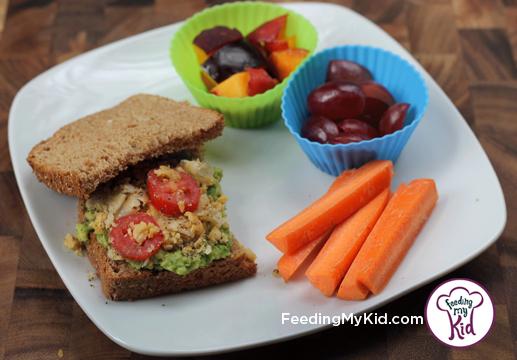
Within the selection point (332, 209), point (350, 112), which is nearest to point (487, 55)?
point (350, 112)

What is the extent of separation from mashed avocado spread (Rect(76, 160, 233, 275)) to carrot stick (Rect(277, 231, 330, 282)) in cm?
21

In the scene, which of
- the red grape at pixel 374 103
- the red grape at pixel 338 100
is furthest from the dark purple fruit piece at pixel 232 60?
the red grape at pixel 374 103

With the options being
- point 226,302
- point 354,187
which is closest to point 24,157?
point 226,302

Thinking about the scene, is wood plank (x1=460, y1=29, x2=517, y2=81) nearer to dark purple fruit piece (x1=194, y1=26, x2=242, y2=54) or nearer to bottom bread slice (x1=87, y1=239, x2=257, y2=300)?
dark purple fruit piece (x1=194, y1=26, x2=242, y2=54)

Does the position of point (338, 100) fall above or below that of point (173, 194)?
above

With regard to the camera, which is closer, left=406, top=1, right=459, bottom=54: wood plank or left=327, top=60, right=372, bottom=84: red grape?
left=327, top=60, right=372, bottom=84: red grape

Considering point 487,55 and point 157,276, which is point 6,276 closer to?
point 157,276

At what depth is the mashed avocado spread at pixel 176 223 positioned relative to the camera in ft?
8.82

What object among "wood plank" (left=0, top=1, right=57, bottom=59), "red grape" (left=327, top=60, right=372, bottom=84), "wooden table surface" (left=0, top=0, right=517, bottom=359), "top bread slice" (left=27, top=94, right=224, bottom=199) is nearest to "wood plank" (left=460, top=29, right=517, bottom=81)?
"wooden table surface" (left=0, top=0, right=517, bottom=359)

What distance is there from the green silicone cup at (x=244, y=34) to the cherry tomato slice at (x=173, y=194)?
556 millimetres

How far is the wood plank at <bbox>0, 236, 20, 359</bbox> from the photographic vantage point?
2838mm

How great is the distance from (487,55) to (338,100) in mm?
1232

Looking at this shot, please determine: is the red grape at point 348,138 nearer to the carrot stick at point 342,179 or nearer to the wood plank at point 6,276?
the carrot stick at point 342,179

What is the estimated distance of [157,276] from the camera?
2719mm
